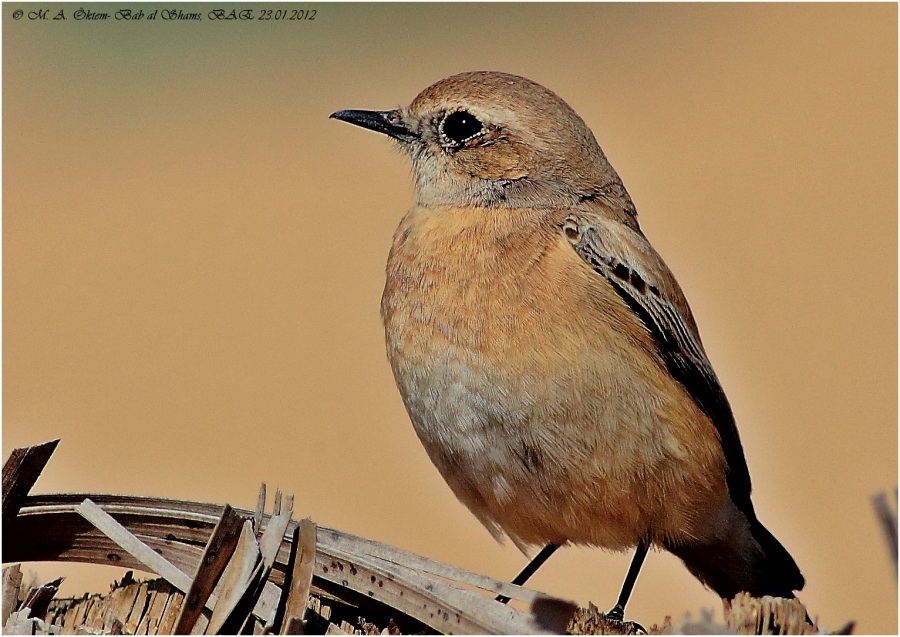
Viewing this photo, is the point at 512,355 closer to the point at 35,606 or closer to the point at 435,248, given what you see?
the point at 435,248

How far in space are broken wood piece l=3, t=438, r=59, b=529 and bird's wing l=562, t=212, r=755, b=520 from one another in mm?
2331

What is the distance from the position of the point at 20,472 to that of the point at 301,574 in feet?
3.49

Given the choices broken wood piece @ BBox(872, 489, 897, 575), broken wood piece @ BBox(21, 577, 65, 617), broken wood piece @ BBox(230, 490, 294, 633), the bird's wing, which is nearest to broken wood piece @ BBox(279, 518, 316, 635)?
broken wood piece @ BBox(230, 490, 294, 633)

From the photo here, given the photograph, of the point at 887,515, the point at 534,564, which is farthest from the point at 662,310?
the point at 887,515

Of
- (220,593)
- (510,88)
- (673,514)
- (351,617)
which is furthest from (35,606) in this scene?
(510,88)

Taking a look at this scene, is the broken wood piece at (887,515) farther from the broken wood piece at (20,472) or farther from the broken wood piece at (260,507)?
the broken wood piece at (20,472)

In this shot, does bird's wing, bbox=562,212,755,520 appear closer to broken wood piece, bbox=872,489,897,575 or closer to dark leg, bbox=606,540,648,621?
dark leg, bbox=606,540,648,621

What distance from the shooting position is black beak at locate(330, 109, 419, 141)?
5.21 m

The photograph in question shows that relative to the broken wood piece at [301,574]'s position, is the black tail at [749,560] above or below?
above

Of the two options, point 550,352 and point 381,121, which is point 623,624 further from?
point 381,121

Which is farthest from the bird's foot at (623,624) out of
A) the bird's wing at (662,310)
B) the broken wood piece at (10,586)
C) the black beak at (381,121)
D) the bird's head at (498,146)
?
the black beak at (381,121)

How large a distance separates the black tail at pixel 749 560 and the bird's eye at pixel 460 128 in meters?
2.14

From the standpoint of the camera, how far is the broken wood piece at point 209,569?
3.21m

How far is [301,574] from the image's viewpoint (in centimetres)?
327
